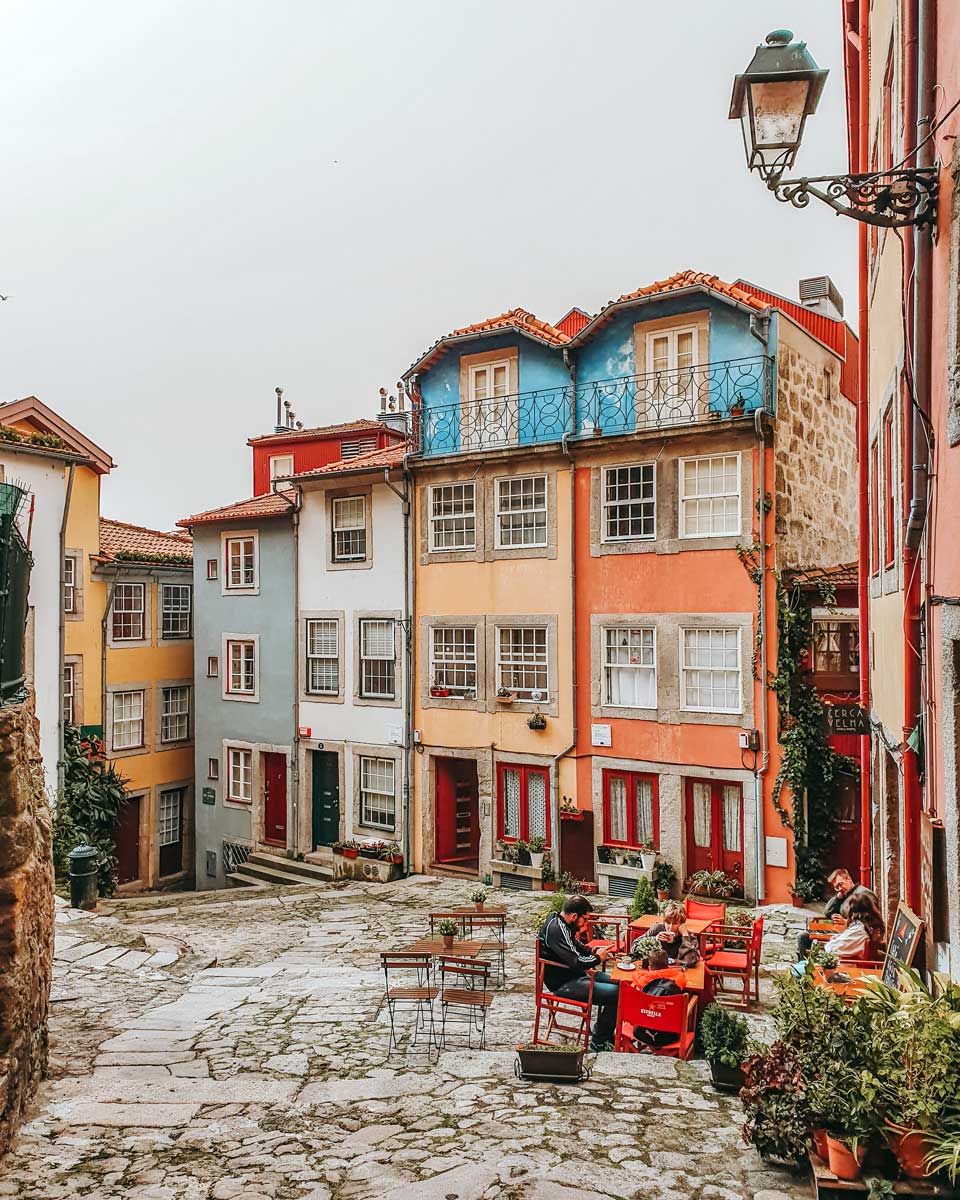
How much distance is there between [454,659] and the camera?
19.8m

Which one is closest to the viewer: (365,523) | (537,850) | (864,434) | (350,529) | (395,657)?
(864,434)

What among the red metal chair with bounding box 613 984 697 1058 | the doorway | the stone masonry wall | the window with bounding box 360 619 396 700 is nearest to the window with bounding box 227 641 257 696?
the window with bounding box 360 619 396 700

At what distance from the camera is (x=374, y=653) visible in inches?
Result: 826

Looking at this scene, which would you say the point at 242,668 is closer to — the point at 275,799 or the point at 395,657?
the point at 275,799

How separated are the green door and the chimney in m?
15.9

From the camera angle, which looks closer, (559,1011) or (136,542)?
(559,1011)

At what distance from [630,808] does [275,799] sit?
31.2 ft

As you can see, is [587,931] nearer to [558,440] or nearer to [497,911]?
[497,911]

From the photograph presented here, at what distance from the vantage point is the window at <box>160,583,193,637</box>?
26.1 m

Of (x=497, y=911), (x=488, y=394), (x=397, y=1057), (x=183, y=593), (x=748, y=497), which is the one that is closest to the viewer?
(x=397, y=1057)

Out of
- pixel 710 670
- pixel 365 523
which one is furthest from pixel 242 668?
pixel 710 670

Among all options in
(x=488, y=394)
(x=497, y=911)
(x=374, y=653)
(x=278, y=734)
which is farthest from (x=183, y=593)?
(x=497, y=911)

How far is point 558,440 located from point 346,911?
30.3ft

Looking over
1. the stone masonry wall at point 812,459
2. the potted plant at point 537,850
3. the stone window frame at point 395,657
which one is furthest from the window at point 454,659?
the stone masonry wall at point 812,459
